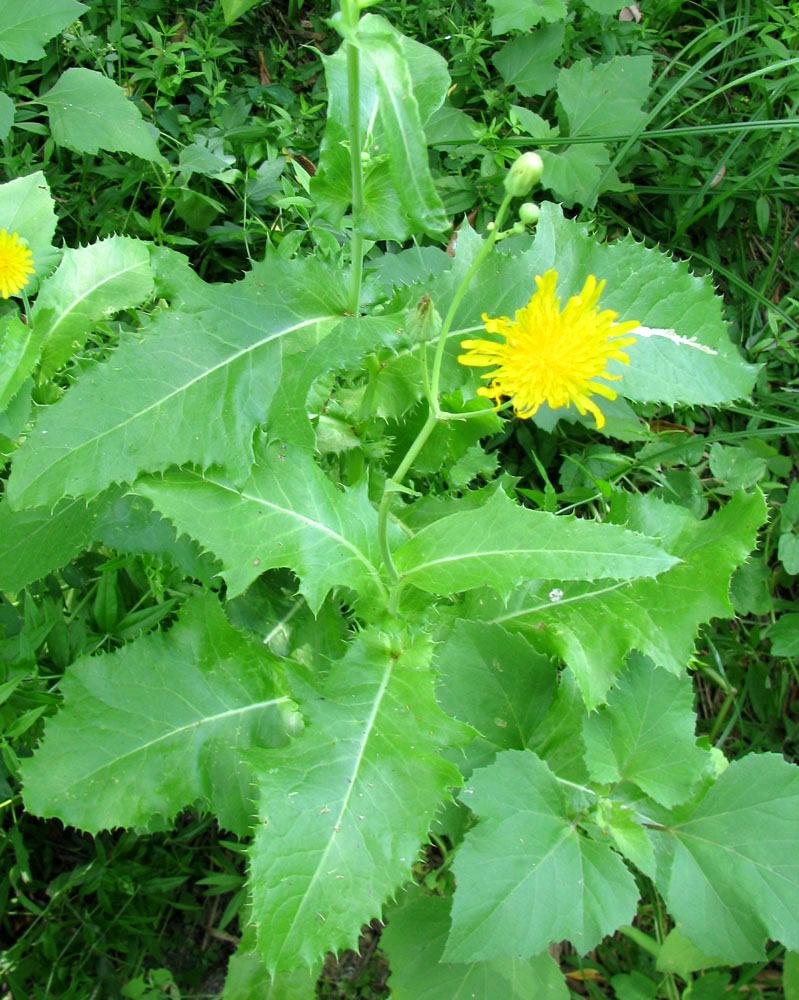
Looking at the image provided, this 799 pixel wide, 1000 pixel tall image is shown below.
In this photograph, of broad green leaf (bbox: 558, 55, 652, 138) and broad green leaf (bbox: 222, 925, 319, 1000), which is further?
broad green leaf (bbox: 558, 55, 652, 138)

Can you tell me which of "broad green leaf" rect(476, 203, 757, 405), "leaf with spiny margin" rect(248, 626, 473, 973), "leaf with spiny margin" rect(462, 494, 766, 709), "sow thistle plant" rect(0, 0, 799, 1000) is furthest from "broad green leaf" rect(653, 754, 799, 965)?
"broad green leaf" rect(476, 203, 757, 405)

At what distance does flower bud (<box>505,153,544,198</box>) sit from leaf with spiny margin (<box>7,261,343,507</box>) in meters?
0.53

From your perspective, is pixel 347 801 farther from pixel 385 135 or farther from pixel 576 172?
pixel 576 172

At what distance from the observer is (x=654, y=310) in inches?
76.8

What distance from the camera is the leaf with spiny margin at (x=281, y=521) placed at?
161 cm

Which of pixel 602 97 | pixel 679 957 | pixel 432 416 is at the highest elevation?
pixel 432 416

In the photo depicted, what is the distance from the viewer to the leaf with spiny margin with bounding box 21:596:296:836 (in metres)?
1.73

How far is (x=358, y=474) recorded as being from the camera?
1.98 meters

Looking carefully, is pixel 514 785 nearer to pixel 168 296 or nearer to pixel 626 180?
pixel 168 296

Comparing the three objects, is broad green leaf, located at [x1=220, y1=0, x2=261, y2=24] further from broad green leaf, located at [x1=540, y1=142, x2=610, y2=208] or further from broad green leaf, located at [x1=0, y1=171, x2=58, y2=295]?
broad green leaf, located at [x1=540, y1=142, x2=610, y2=208]

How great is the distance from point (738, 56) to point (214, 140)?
2115 millimetres

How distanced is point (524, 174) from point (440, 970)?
1.84 metres

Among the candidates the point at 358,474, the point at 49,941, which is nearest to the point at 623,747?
the point at 358,474

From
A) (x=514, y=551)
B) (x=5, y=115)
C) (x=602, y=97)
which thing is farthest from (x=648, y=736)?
(x=5, y=115)
